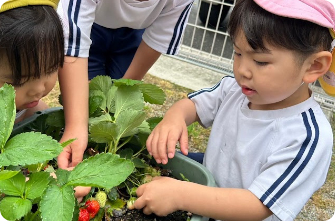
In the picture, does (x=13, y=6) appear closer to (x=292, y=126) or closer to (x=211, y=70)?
(x=292, y=126)

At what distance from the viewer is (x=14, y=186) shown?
0.49 metres

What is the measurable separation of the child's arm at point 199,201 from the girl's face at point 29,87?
268mm

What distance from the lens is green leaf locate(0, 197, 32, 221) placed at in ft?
1.50

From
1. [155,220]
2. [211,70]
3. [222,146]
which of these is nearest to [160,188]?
[155,220]

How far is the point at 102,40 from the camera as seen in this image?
1250mm

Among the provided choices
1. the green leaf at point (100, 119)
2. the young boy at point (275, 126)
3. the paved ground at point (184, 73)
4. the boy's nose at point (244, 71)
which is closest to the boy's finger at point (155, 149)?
the young boy at point (275, 126)

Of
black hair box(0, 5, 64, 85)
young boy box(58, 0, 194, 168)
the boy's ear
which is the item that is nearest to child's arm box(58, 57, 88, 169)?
young boy box(58, 0, 194, 168)

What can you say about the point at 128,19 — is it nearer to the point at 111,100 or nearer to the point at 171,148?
the point at 111,100

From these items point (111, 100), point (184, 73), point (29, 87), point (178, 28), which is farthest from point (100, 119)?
point (184, 73)

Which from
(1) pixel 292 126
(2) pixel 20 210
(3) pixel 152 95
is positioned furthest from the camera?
(3) pixel 152 95

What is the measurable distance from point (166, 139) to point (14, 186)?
1.11 ft

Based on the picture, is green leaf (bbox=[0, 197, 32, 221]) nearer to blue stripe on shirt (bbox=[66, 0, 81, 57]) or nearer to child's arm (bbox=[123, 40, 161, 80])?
blue stripe on shirt (bbox=[66, 0, 81, 57])

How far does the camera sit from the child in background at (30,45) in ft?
2.05

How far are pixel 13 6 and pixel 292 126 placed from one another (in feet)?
1.74
